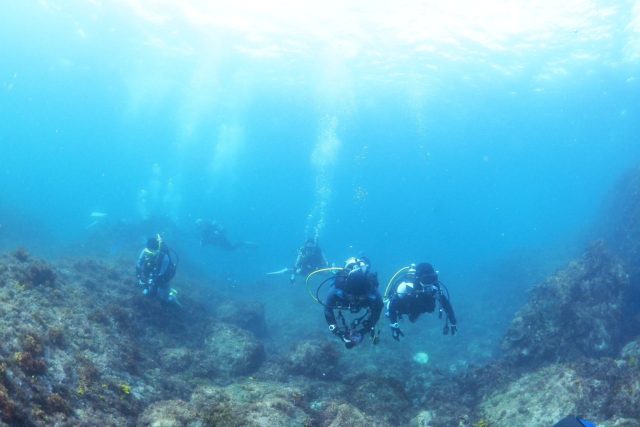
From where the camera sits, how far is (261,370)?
394 inches

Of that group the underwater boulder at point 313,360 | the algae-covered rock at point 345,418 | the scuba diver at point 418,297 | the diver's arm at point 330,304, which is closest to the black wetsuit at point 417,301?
the scuba diver at point 418,297

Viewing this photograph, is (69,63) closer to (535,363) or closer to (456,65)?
(456,65)

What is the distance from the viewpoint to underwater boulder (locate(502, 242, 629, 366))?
11.0 meters

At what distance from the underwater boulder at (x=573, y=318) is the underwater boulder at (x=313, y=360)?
489 centimetres

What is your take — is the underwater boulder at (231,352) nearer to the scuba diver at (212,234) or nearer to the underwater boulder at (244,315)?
the underwater boulder at (244,315)

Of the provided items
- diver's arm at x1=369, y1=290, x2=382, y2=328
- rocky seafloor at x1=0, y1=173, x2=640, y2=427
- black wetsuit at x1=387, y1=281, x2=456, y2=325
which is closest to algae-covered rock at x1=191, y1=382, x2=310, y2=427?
rocky seafloor at x1=0, y1=173, x2=640, y2=427

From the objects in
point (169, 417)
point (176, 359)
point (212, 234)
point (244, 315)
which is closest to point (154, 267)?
point (176, 359)

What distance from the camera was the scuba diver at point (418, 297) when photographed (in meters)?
7.95

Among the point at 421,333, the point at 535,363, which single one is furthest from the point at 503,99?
the point at 535,363

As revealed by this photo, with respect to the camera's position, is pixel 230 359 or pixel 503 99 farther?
pixel 503 99

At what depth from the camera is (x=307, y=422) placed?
6285 millimetres

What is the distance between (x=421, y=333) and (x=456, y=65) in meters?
22.1

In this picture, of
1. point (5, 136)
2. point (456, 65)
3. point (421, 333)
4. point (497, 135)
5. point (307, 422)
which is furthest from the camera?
point (5, 136)

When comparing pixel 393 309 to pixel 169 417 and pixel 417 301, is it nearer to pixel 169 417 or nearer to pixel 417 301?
pixel 417 301
